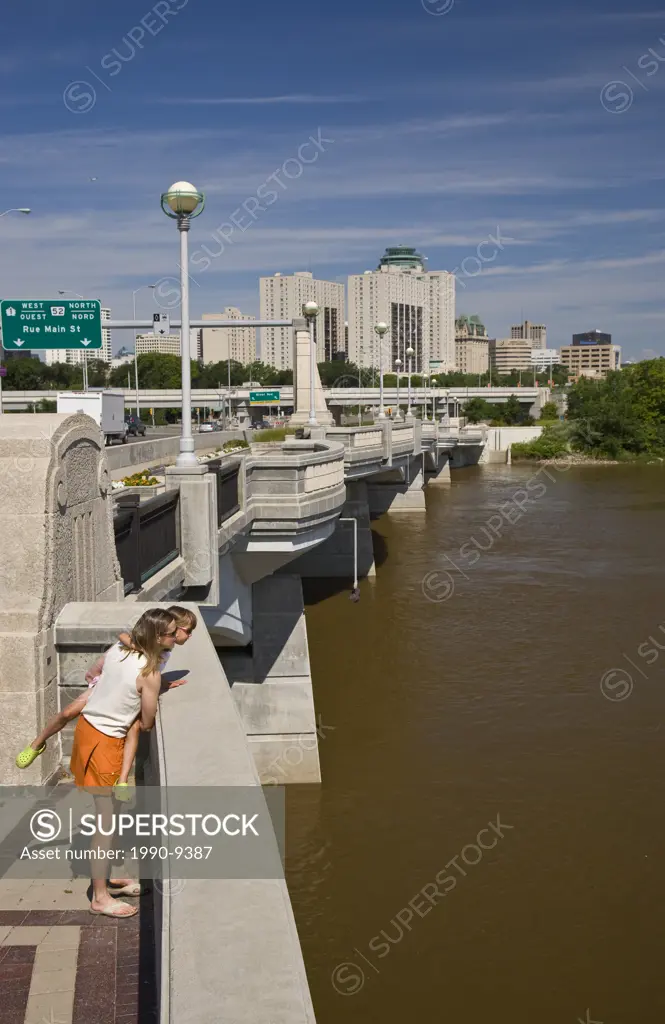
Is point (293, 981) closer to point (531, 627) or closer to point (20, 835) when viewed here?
point (20, 835)

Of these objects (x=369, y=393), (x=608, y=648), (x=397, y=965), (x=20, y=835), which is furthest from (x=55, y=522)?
(x=369, y=393)

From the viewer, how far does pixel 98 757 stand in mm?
4164

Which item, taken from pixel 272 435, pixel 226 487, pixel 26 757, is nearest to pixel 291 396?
pixel 272 435

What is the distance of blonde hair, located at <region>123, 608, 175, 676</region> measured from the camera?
4.08 meters

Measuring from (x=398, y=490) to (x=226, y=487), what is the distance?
3110cm

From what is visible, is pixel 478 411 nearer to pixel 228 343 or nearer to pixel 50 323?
pixel 228 343

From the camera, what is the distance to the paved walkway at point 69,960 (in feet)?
10.9

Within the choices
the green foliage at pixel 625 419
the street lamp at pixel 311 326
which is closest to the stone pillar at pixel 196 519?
the street lamp at pixel 311 326

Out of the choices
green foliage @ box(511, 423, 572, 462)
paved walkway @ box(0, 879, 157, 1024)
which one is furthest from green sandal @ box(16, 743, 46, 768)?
green foliage @ box(511, 423, 572, 462)

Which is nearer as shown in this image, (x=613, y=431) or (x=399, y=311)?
(x=613, y=431)

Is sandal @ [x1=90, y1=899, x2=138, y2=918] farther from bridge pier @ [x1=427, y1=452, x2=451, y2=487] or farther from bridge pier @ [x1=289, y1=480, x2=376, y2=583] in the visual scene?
bridge pier @ [x1=427, y1=452, x2=451, y2=487]

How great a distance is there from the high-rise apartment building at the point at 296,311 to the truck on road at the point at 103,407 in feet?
189

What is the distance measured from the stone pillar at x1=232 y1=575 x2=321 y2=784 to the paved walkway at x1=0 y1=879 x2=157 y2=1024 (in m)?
12.9

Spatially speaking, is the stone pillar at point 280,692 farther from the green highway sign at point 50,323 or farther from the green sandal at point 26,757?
the green sandal at point 26,757
